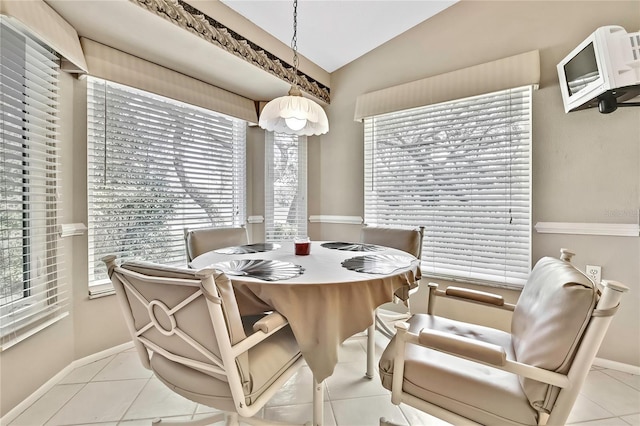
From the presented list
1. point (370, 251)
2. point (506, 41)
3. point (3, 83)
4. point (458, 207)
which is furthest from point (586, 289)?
point (3, 83)

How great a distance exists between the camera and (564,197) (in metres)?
2.02

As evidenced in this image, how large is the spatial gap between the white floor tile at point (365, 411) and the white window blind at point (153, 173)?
76.0 inches

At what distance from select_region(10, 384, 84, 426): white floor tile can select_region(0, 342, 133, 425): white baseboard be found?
0.02 meters

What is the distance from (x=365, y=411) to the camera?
1526mm

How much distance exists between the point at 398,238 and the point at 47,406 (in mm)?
2494

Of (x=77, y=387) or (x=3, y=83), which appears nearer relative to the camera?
(x=3, y=83)

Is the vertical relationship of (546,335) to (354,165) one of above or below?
below

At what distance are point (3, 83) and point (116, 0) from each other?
2.52 ft

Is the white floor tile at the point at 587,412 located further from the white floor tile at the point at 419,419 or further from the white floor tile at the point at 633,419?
the white floor tile at the point at 419,419

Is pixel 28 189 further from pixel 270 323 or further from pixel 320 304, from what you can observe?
pixel 320 304

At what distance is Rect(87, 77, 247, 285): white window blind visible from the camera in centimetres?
209

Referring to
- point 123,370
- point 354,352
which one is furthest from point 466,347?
point 123,370

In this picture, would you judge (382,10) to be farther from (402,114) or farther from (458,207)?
(458,207)

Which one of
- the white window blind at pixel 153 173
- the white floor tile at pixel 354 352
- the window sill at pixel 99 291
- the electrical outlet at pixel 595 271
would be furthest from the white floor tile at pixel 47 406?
the electrical outlet at pixel 595 271
